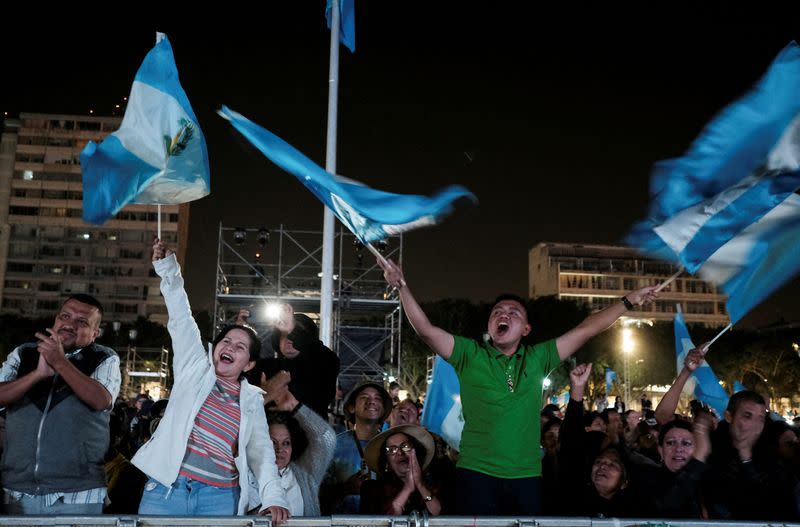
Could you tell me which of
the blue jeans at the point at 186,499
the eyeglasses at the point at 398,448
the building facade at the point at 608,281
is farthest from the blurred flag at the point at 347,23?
the building facade at the point at 608,281

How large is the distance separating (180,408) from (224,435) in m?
0.28

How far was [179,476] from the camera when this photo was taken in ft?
12.5

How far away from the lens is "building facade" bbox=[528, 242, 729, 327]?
445 feet

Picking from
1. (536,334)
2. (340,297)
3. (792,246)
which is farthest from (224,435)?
(536,334)

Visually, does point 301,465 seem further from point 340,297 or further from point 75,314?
point 340,297

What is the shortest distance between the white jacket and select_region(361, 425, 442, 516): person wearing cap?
1026 millimetres

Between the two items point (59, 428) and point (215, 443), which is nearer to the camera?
point (215, 443)

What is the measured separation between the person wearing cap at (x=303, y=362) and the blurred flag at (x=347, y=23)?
647 cm

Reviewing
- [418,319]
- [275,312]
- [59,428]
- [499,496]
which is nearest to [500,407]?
[499,496]

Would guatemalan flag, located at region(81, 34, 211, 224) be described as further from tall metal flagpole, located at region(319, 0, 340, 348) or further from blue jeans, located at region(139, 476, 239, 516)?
tall metal flagpole, located at region(319, 0, 340, 348)

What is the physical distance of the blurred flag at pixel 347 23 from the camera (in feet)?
37.7

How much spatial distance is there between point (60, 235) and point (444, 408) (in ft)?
343

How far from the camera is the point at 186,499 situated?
3.79 metres

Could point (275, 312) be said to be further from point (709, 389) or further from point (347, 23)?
point (347, 23)
